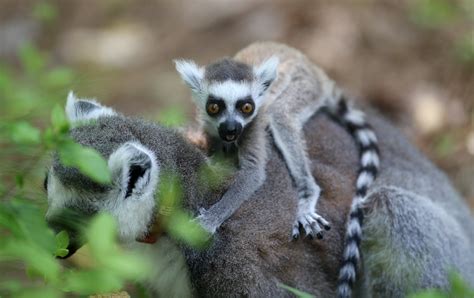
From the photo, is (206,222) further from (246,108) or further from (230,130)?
(246,108)

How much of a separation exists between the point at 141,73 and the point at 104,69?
617 millimetres

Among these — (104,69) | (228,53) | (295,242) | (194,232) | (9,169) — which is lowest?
(104,69)

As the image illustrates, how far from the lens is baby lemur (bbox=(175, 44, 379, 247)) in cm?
539

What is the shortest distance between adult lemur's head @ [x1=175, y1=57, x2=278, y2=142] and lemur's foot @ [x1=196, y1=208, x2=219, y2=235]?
2.25 feet

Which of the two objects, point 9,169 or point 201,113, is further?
point 201,113

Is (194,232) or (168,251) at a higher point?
(194,232)

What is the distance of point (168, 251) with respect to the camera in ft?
16.0

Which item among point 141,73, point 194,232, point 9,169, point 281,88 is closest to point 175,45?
point 141,73

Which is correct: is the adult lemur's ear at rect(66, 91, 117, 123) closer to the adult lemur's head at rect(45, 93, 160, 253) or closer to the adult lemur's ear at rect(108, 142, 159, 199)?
the adult lemur's head at rect(45, 93, 160, 253)

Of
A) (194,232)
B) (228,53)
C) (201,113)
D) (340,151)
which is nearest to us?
(194,232)

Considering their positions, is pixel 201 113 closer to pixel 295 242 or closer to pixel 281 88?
pixel 281 88

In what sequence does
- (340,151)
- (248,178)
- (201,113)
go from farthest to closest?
(340,151) → (201,113) → (248,178)

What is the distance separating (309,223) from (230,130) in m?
0.90

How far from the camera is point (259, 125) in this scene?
578cm
